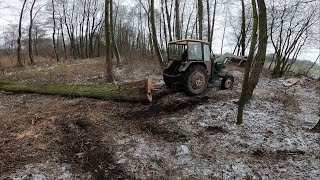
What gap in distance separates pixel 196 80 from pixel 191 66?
50cm

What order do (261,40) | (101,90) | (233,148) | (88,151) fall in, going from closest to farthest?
(88,151)
(233,148)
(261,40)
(101,90)

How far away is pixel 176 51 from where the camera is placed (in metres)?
10.4

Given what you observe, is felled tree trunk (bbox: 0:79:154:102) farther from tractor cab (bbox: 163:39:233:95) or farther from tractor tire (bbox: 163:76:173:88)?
tractor tire (bbox: 163:76:173:88)

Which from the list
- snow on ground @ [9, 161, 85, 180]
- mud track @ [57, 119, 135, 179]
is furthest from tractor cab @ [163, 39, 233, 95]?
snow on ground @ [9, 161, 85, 180]

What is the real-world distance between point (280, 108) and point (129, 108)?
4535 mm

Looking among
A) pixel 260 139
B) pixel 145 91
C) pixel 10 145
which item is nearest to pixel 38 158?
pixel 10 145

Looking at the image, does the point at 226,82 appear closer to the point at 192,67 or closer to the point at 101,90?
the point at 192,67

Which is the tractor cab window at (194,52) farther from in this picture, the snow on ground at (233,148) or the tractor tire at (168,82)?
the snow on ground at (233,148)

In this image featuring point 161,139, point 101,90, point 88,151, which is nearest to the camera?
point 88,151

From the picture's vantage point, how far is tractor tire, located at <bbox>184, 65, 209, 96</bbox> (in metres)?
9.50

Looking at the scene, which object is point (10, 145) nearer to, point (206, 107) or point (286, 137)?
point (206, 107)

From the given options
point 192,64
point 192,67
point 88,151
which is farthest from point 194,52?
point 88,151

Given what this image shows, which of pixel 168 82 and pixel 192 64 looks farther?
pixel 168 82

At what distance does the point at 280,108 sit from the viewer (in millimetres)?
8711
